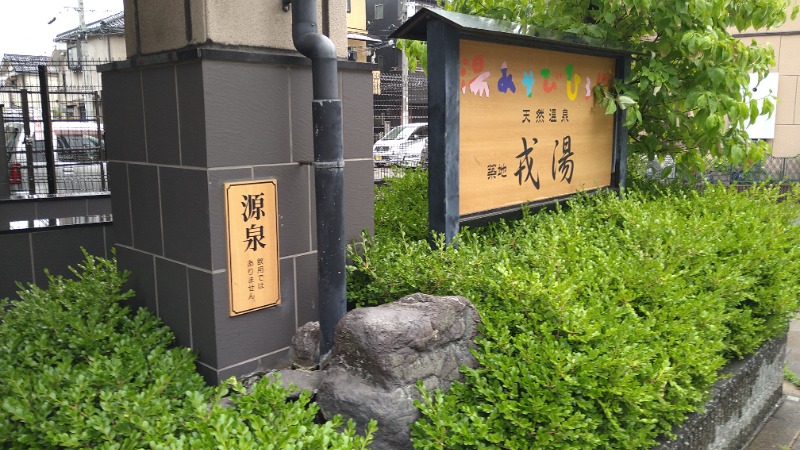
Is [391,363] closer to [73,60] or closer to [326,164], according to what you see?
[326,164]

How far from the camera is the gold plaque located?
14.1ft

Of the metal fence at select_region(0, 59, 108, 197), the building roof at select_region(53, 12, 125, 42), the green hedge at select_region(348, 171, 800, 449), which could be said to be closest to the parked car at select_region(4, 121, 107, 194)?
the metal fence at select_region(0, 59, 108, 197)

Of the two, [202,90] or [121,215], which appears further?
[121,215]

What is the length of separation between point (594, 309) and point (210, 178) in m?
1.97

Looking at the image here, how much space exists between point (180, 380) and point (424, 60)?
4971 millimetres

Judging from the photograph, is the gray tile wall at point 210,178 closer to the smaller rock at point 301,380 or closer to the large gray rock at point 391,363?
the smaller rock at point 301,380

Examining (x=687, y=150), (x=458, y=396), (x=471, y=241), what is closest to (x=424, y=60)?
(x=687, y=150)

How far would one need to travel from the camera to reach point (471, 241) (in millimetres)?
4387

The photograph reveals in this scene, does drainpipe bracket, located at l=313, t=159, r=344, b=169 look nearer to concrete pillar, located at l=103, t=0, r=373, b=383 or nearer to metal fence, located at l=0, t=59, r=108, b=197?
concrete pillar, located at l=103, t=0, r=373, b=383

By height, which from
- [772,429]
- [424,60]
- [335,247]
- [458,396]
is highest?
[424,60]

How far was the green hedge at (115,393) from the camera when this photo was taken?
2391mm

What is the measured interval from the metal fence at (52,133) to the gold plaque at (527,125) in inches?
237

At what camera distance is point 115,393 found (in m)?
2.72

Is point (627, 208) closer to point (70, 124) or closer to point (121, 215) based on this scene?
point (121, 215)
